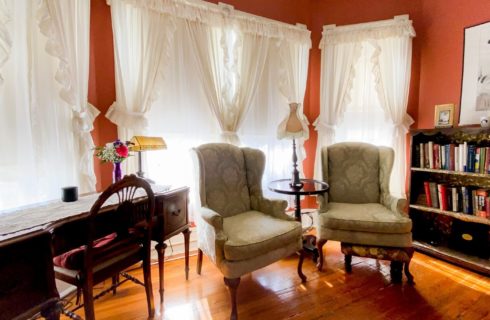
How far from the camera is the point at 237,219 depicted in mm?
2145

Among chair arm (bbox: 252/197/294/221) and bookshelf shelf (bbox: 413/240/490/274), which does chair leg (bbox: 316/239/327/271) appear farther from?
bookshelf shelf (bbox: 413/240/490/274)

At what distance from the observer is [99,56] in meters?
2.23

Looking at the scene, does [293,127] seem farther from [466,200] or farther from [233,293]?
[466,200]

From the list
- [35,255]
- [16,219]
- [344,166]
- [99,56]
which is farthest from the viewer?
[344,166]

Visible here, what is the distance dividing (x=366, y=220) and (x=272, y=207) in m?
0.75

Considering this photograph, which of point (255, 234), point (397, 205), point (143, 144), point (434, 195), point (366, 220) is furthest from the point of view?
point (434, 195)

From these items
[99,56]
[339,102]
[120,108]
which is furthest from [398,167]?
[99,56]

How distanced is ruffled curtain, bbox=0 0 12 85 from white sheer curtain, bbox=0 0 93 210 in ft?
0.06

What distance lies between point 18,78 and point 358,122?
316 centimetres

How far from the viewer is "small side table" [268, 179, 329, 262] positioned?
2301 mm

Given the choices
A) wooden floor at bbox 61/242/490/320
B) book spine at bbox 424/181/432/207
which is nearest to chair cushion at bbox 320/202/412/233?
wooden floor at bbox 61/242/490/320

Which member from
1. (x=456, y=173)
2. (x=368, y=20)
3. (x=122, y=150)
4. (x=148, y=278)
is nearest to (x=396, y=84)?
(x=368, y=20)

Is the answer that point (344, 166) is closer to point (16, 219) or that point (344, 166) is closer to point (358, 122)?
point (358, 122)

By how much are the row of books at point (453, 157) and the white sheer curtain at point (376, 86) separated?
38cm
